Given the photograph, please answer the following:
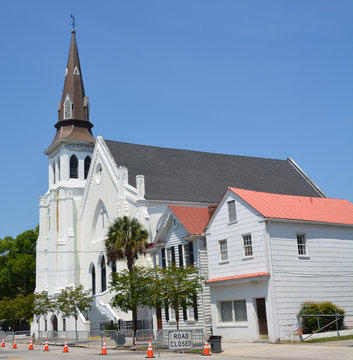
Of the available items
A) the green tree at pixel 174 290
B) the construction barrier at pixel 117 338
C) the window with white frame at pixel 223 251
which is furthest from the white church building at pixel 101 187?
the green tree at pixel 174 290

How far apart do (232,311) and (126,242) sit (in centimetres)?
916

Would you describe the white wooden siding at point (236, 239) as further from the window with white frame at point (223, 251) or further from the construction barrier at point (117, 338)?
the construction barrier at point (117, 338)

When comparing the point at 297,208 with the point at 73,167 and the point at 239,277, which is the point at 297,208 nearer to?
the point at 239,277

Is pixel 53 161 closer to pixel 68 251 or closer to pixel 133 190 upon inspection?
pixel 68 251

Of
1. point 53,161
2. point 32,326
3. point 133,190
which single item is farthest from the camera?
point 53,161

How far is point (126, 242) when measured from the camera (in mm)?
36562

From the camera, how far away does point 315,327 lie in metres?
28.4

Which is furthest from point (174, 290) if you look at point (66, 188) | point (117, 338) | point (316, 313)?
point (66, 188)

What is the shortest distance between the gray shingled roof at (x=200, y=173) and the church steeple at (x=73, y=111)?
355 inches

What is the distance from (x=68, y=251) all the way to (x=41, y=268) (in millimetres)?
7853

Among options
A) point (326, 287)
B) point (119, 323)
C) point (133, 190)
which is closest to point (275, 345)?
point (326, 287)

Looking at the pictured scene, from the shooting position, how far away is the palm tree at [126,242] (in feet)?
119

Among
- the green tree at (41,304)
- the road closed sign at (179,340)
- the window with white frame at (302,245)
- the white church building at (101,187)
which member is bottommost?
the road closed sign at (179,340)

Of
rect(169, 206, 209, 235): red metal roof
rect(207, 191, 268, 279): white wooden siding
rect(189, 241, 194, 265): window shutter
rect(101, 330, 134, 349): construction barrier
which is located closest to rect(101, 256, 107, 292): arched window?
rect(101, 330, 134, 349): construction barrier
